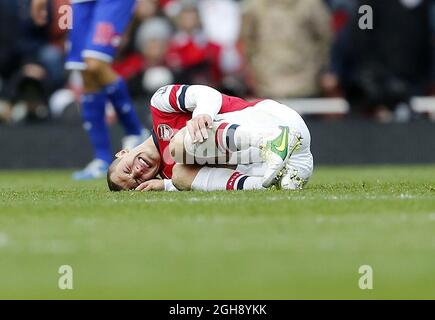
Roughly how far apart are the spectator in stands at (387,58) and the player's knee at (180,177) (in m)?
5.72

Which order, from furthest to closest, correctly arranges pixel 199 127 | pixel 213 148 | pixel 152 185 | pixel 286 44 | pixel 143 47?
1. pixel 143 47
2. pixel 286 44
3. pixel 152 185
4. pixel 213 148
5. pixel 199 127

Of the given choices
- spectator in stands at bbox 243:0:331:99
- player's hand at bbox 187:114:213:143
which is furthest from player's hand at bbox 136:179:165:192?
spectator in stands at bbox 243:0:331:99

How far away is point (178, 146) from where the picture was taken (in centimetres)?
707

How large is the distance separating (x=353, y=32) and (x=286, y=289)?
9342 millimetres

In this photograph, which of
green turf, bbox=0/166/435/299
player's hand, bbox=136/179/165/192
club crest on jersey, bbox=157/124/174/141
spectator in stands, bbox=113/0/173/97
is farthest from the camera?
spectator in stands, bbox=113/0/173/97

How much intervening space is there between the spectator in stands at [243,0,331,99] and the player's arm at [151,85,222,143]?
→ 221 inches

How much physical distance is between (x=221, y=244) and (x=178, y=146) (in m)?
1.88

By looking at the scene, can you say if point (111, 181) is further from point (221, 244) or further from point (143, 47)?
point (143, 47)

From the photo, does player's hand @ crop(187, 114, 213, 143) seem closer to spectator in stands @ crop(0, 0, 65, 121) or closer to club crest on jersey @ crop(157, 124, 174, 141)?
club crest on jersey @ crop(157, 124, 174, 141)

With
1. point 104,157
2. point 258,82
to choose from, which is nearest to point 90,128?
point 104,157

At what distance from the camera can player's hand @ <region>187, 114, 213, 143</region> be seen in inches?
268

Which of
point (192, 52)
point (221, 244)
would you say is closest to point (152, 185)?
point (221, 244)

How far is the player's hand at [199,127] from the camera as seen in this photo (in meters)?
6.81

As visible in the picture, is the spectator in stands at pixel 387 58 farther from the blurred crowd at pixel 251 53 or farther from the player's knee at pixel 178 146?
the player's knee at pixel 178 146
